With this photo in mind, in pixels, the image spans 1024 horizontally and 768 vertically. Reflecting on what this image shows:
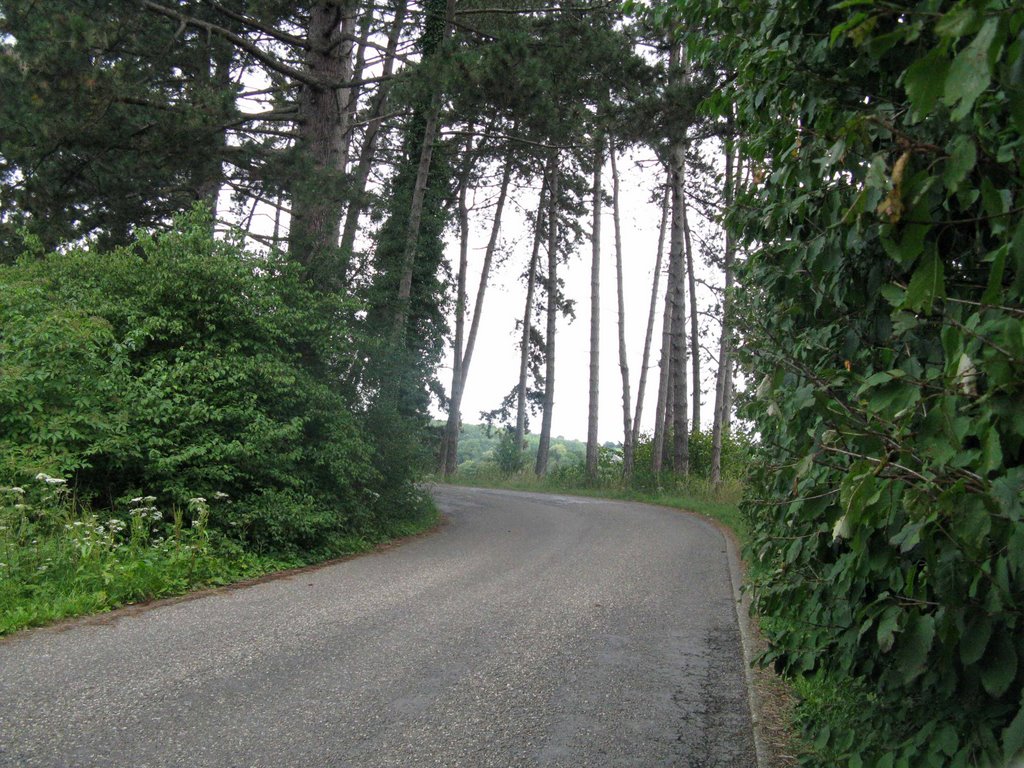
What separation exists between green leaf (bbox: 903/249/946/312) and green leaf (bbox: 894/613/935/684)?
1022 mm

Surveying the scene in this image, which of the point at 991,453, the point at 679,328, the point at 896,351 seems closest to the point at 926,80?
the point at 991,453

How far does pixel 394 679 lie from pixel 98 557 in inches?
148

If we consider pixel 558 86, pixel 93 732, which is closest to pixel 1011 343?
pixel 93 732

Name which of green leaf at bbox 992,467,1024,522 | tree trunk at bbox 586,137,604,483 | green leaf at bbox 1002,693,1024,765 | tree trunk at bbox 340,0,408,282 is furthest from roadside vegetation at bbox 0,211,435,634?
tree trunk at bbox 586,137,604,483

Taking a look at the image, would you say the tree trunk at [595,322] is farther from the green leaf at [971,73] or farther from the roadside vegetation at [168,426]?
the green leaf at [971,73]

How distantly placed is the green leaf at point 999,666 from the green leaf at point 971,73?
1468mm

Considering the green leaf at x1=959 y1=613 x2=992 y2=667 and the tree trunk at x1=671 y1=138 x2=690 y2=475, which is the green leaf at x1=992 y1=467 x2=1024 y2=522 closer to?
the green leaf at x1=959 y1=613 x2=992 y2=667

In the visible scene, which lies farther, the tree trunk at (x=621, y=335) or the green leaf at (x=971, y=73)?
the tree trunk at (x=621, y=335)

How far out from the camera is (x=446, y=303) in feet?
84.7

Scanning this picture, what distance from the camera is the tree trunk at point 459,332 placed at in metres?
29.8

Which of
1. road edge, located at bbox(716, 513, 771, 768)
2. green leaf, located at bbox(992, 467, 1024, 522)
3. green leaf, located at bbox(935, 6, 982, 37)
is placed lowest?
road edge, located at bbox(716, 513, 771, 768)

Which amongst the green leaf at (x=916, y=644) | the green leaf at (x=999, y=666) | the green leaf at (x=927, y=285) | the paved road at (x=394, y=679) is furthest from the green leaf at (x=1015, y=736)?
the paved road at (x=394, y=679)

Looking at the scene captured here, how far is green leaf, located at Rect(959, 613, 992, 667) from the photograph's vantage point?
198 centimetres

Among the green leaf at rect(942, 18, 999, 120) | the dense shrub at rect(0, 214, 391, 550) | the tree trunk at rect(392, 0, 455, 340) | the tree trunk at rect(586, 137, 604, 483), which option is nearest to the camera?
the green leaf at rect(942, 18, 999, 120)
